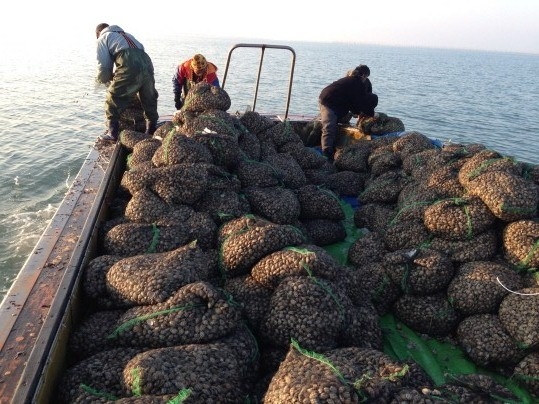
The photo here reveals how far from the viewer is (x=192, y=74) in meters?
8.00

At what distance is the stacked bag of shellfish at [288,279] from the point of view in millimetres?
2691

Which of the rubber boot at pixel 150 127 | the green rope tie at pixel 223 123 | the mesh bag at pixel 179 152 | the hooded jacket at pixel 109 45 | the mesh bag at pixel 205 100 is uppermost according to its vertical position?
the hooded jacket at pixel 109 45

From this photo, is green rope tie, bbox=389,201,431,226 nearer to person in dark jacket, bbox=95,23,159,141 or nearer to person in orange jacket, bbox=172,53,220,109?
person in orange jacket, bbox=172,53,220,109

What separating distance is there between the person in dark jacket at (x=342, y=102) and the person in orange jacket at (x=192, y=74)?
88.2 inches

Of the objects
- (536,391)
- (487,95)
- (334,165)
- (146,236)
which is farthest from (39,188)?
(487,95)

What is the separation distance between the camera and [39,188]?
10.9 metres

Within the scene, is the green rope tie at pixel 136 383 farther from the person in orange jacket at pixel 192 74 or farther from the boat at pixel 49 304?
the person in orange jacket at pixel 192 74

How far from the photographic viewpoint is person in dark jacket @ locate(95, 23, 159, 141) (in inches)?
278

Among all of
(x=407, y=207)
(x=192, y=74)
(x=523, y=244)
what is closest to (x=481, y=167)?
(x=407, y=207)

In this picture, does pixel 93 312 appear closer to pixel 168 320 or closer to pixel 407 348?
pixel 168 320

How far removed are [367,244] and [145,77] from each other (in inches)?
186

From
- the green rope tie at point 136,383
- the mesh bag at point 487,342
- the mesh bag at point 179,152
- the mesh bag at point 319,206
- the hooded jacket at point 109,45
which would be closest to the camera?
the green rope tie at point 136,383

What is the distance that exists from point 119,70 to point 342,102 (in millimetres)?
4202

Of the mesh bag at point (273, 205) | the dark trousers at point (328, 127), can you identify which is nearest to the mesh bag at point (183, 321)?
the mesh bag at point (273, 205)
